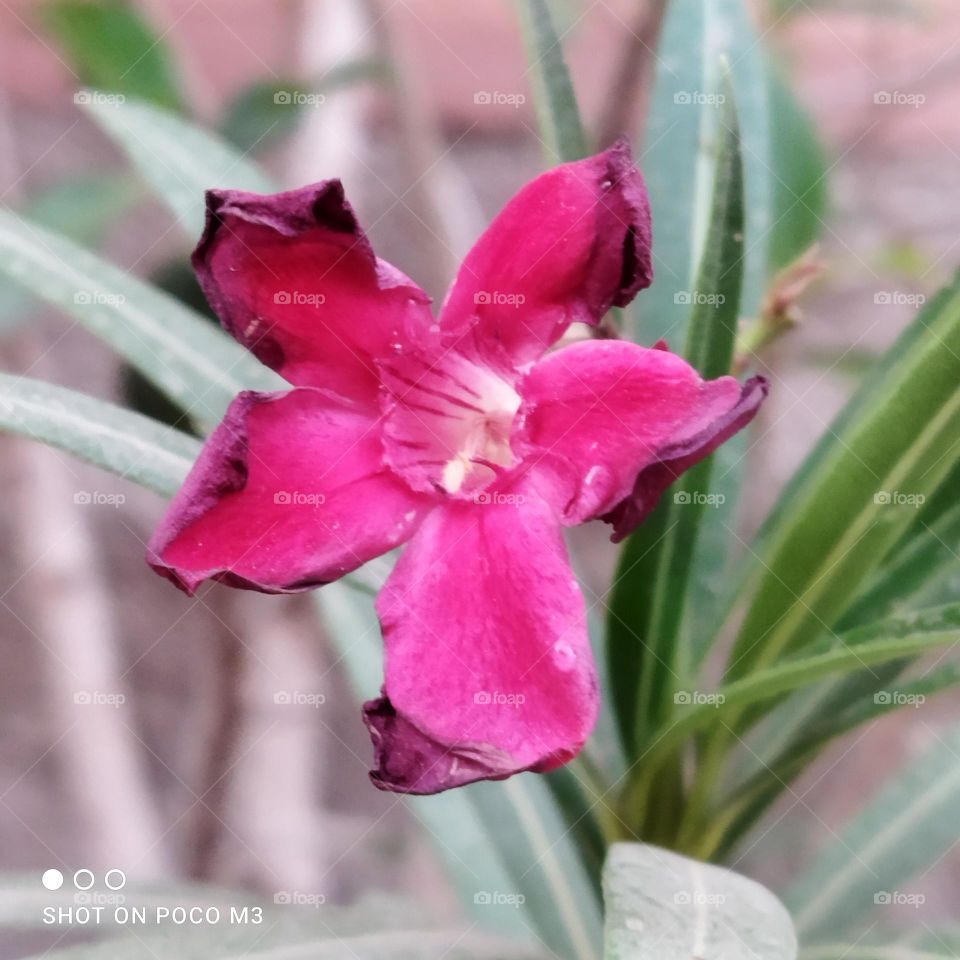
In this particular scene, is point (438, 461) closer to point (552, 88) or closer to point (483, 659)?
point (483, 659)

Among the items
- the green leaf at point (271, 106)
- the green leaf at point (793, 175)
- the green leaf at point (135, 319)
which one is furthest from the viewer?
the green leaf at point (271, 106)

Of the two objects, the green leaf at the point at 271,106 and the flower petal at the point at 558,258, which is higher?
the flower petal at the point at 558,258

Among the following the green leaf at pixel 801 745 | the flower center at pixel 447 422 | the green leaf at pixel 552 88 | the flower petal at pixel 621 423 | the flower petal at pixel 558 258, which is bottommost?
the green leaf at pixel 801 745

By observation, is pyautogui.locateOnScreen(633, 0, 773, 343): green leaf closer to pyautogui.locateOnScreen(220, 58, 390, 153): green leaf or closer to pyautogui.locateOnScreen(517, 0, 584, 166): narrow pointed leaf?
pyautogui.locateOnScreen(517, 0, 584, 166): narrow pointed leaf

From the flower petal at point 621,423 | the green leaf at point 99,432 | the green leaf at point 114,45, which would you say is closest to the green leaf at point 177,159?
the green leaf at point 99,432

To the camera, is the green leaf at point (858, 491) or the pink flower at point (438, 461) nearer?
the pink flower at point (438, 461)

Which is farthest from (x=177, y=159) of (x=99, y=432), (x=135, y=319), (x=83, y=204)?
(x=83, y=204)

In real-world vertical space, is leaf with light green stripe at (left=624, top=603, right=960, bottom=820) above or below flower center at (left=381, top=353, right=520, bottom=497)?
below

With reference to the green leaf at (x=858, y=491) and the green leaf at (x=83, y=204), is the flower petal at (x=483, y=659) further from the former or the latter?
the green leaf at (x=83, y=204)

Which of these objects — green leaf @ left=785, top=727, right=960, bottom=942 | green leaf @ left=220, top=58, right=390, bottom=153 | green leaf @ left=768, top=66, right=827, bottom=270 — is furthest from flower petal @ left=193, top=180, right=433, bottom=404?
green leaf @ left=220, top=58, right=390, bottom=153
